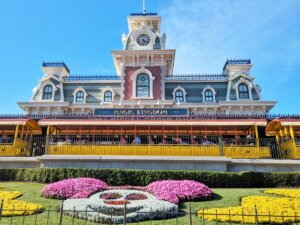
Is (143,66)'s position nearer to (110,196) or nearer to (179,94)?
(179,94)

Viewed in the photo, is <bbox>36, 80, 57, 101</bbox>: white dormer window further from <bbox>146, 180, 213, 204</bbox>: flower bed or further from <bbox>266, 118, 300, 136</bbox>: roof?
<bbox>146, 180, 213, 204</bbox>: flower bed

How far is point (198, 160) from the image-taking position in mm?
15938

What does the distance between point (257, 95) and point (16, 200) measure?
27.5 m

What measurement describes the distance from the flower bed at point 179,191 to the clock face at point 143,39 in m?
23.9

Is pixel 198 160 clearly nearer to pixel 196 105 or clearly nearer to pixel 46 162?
pixel 46 162

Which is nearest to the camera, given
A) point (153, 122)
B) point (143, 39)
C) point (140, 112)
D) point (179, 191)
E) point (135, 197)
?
point (135, 197)

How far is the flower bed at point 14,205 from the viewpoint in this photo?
881cm

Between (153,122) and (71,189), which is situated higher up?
(153,122)

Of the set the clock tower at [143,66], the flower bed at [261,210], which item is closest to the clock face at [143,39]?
the clock tower at [143,66]

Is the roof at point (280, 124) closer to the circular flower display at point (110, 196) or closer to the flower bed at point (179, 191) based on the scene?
the flower bed at point (179, 191)

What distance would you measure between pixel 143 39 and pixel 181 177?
22.8 metres

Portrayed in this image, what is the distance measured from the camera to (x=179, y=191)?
1164cm

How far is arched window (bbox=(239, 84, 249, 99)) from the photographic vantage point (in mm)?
32094

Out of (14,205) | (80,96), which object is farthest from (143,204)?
(80,96)
